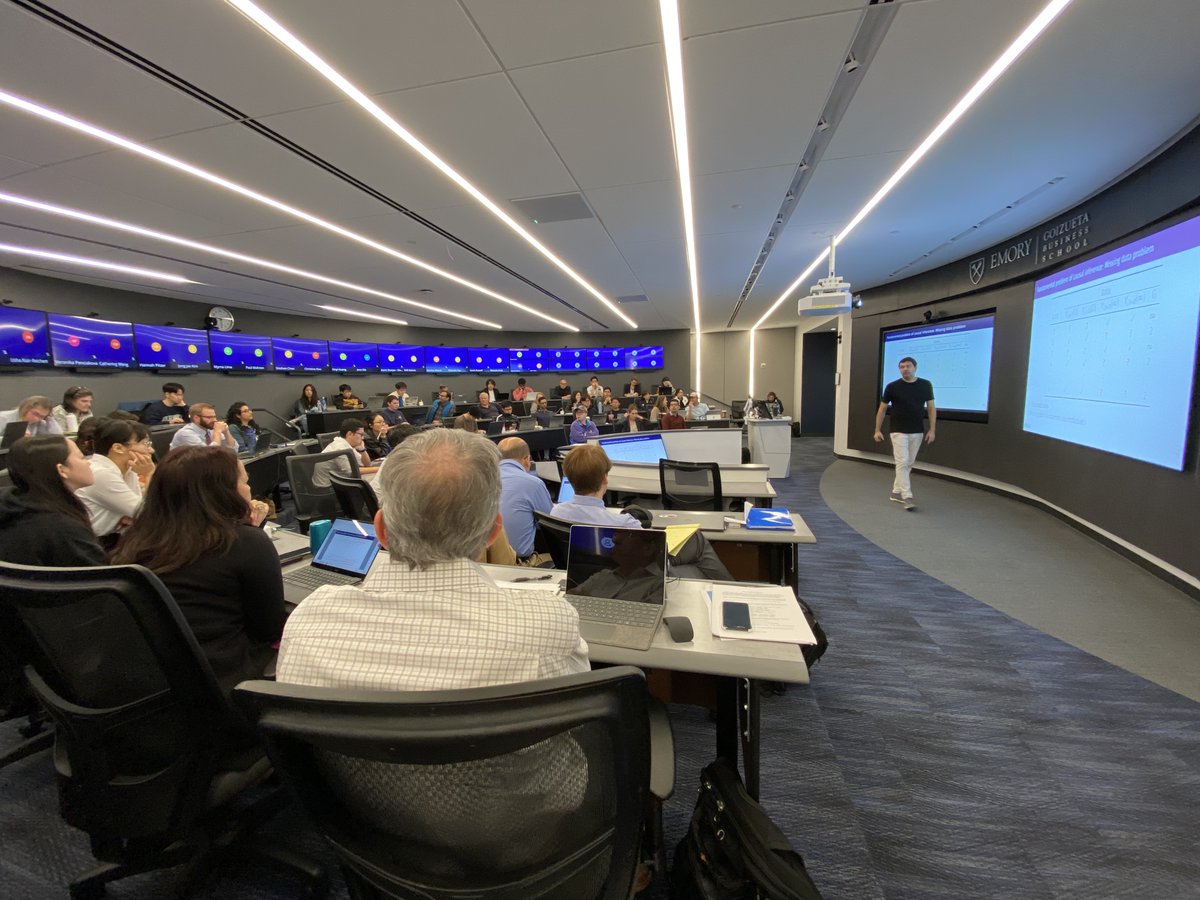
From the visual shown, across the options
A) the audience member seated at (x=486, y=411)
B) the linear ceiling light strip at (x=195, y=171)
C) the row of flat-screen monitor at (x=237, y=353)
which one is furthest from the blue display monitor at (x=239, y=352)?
the linear ceiling light strip at (x=195, y=171)

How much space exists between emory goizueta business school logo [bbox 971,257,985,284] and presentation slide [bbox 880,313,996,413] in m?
0.48

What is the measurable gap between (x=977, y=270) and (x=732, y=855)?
7507 mm

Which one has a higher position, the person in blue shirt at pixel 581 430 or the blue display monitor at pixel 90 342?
the blue display monitor at pixel 90 342

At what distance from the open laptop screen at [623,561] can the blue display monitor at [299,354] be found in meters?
10.1

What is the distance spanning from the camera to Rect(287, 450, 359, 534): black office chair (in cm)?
346

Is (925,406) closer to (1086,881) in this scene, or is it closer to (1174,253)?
(1174,253)

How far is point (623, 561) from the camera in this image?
1.51 m

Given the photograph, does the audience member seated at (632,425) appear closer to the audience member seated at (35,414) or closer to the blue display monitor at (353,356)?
the audience member seated at (35,414)

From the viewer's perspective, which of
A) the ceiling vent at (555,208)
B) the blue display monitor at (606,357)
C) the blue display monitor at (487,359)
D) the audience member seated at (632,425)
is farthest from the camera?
the blue display monitor at (606,357)

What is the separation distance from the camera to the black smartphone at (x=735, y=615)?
134 centimetres

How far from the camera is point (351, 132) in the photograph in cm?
294

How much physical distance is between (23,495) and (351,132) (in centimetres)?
253

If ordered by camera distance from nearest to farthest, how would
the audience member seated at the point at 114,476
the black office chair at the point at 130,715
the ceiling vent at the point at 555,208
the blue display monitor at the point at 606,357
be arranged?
the black office chair at the point at 130,715, the audience member seated at the point at 114,476, the ceiling vent at the point at 555,208, the blue display monitor at the point at 606,357

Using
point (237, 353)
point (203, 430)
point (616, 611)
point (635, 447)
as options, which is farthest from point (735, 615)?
point (237, 353)
